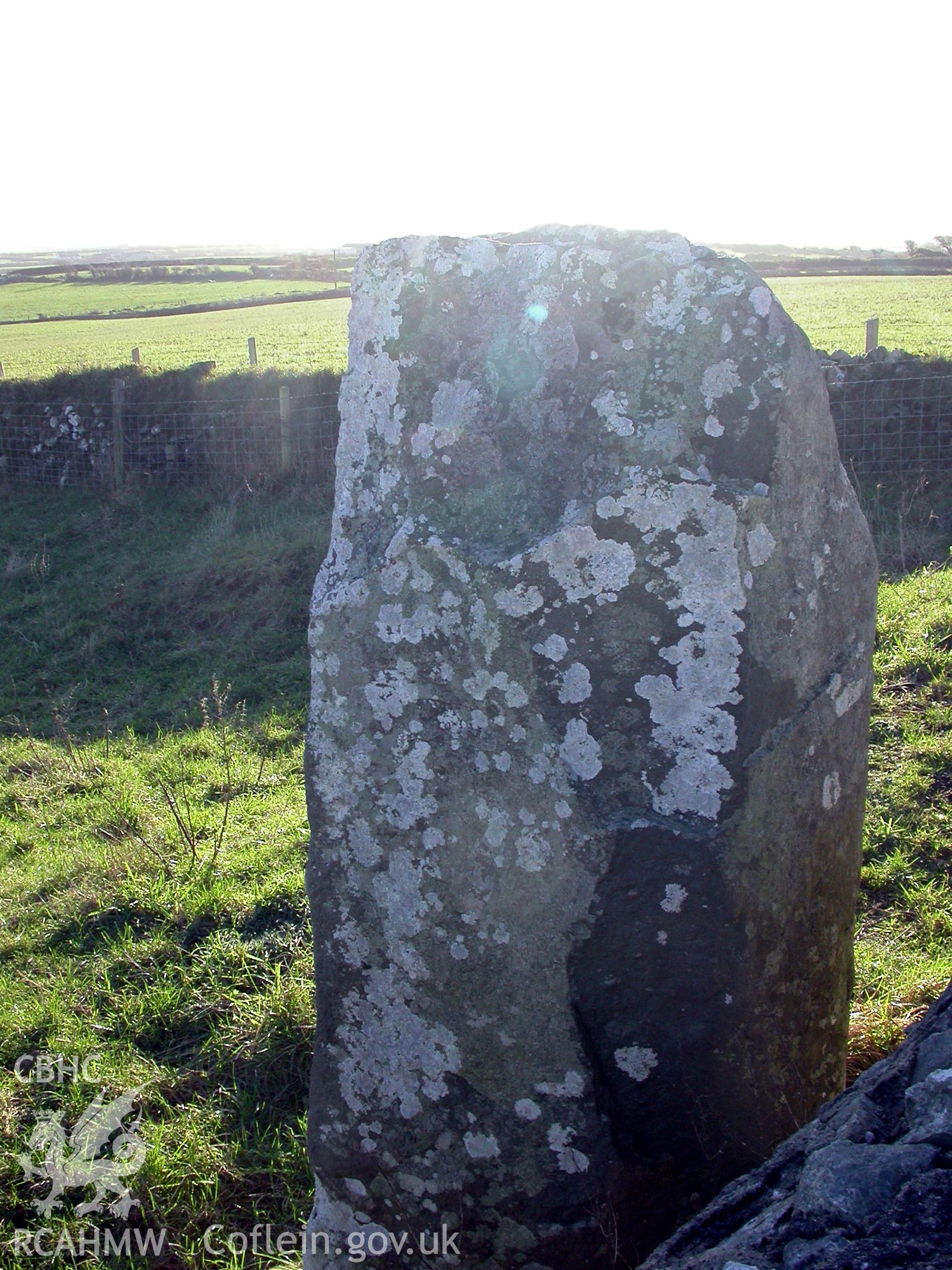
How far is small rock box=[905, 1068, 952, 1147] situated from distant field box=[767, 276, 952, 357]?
32.5 ft

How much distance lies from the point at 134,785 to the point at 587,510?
4383 mm

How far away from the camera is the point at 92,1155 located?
119 inches

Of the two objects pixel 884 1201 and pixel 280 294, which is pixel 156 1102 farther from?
pixel 280 294

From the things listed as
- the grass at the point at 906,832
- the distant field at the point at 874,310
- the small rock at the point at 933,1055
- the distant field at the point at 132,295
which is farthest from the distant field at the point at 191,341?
the small rock at the point at 933,1055

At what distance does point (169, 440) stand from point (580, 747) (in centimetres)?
1133

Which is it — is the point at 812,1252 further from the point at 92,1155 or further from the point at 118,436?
the point at 118,436

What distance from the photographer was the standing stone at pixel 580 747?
6.96 feet

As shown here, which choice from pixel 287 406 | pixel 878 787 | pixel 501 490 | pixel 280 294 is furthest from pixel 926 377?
pixel 280 294

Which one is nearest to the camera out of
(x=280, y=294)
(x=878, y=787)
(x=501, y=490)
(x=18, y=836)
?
(x=501, y=490)

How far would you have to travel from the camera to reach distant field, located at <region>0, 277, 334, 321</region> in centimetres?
3681

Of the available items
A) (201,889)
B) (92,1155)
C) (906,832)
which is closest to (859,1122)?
(92,1155)

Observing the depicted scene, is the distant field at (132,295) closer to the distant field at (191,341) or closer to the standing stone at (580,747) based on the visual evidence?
the distant field at (191,341)

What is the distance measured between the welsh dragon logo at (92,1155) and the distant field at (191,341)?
10.3 m

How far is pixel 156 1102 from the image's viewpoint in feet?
10.5
